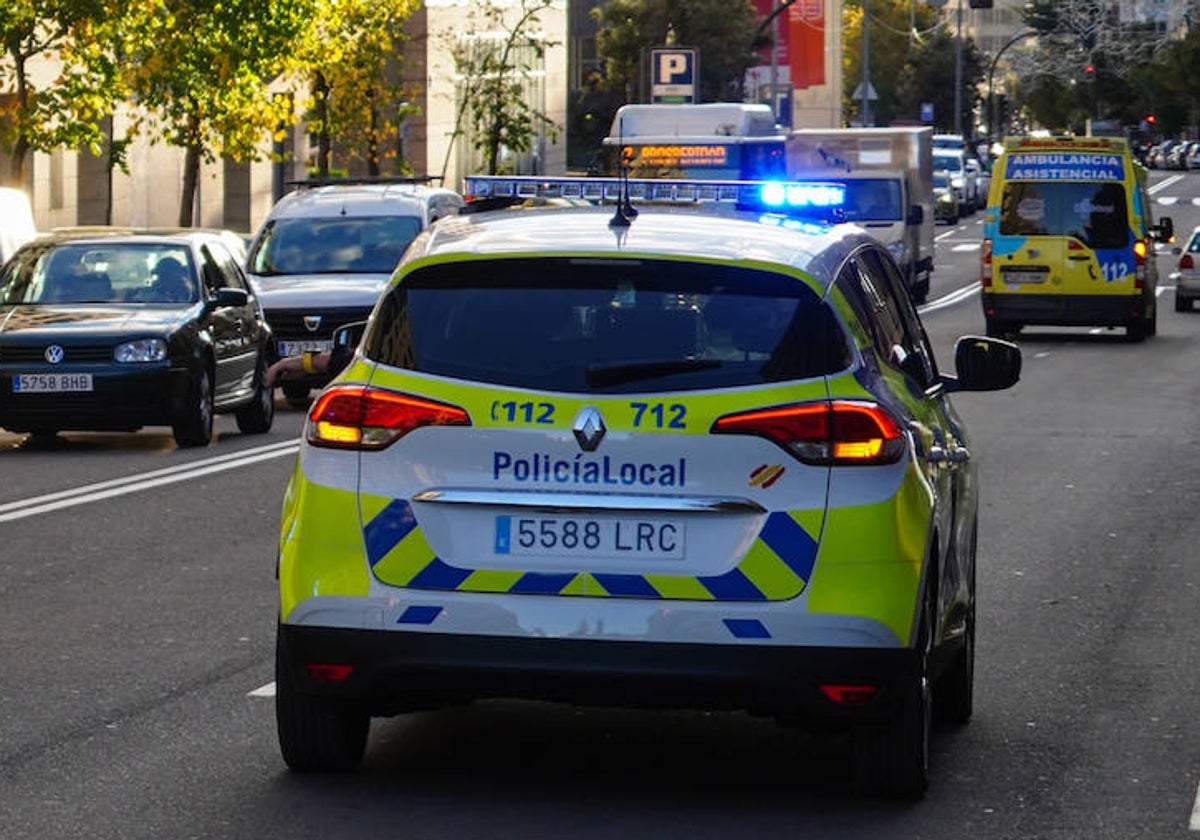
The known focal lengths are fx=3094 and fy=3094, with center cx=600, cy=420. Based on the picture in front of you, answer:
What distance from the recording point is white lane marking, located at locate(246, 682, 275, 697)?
383 inches

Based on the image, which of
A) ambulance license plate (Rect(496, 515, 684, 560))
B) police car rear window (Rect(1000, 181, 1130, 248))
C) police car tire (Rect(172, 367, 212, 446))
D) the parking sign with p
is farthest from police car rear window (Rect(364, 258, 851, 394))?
the parking sign with p

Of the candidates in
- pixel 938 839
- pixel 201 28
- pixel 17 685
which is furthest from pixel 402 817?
pixel 201 28

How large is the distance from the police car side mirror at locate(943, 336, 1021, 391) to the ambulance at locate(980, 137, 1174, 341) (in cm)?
2976

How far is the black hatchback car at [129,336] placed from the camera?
21.0 m

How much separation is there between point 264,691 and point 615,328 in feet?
8.94

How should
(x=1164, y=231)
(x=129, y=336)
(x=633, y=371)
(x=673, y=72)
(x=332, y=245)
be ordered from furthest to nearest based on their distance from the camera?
(x=673, y=72) < (x=1164, y=231) < (x=332, y=245) < (x=129, y=336) < (x=633, y=371)

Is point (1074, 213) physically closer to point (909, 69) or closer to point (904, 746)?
point (904, 746)

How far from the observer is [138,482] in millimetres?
18281

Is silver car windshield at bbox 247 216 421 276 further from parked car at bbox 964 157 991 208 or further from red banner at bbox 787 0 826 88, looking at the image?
red banner at bbox 787 0 826 88

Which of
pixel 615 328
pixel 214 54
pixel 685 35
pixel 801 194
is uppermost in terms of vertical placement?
pixel 685 35

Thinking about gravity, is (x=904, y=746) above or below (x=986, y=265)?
below

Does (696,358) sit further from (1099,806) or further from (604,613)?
(1099,806)

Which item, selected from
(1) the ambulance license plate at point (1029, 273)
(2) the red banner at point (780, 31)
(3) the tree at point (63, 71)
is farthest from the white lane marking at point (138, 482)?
(2) the red banner at point (780, 31)

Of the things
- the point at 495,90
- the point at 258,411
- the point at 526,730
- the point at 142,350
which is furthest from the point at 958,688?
the point at 495,90
